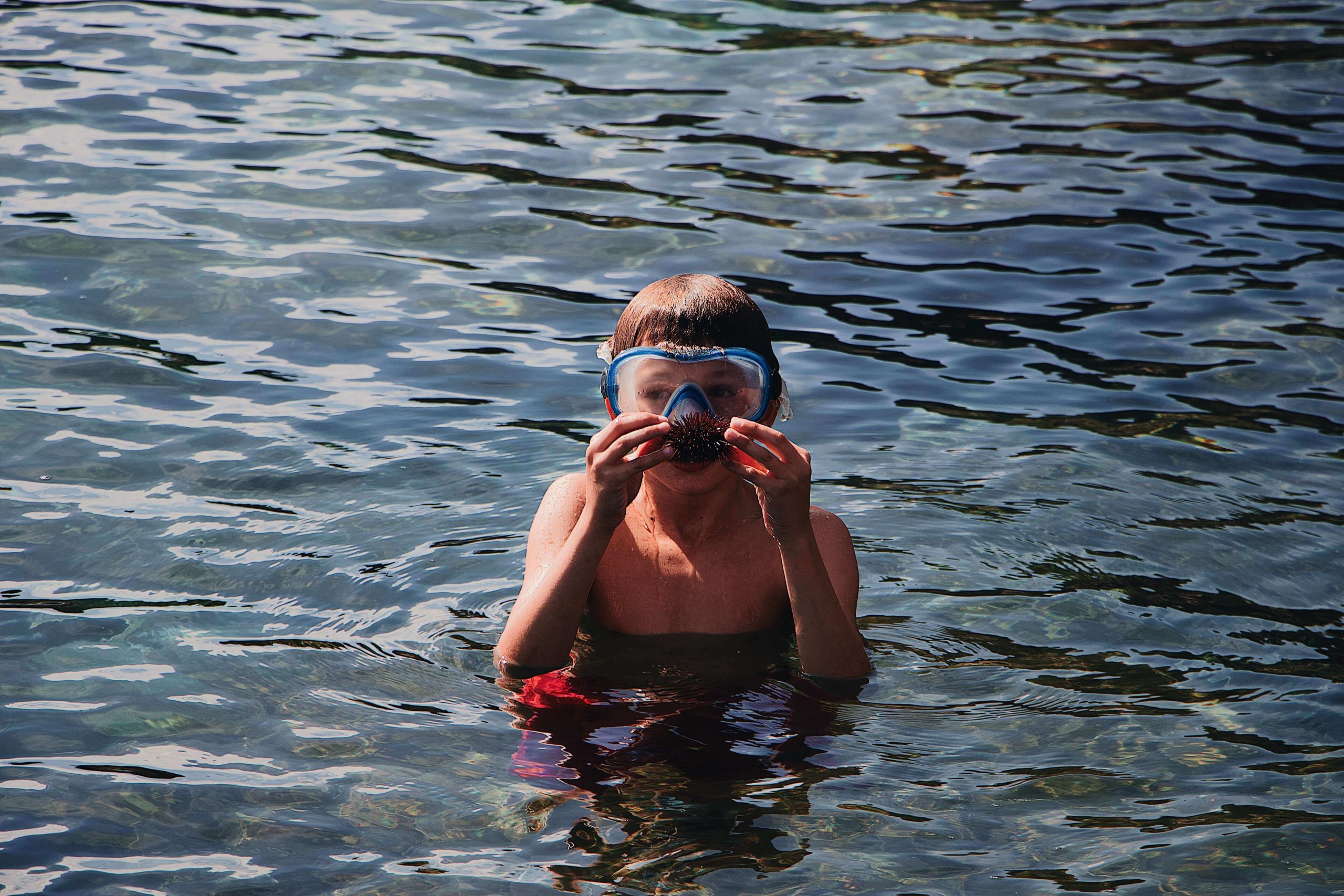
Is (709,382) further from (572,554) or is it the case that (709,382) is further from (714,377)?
(572,554)

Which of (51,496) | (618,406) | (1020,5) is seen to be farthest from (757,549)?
(1020,5)

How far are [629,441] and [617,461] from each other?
0.07m

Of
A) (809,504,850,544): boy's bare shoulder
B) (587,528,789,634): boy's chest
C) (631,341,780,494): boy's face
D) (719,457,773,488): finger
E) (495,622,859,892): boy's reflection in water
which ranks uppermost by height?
(631,341,780,494): boy's face

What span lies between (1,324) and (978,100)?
749cm

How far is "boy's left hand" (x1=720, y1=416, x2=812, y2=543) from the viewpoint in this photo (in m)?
3.78

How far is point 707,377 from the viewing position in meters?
4.04

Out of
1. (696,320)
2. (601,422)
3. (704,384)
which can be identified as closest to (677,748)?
(704,384)

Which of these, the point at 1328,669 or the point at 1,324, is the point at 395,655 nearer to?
the point at 1328,669

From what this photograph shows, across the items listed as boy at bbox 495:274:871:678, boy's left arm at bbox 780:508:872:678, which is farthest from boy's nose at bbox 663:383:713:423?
boy's left arm at bbox 780:508:872:678

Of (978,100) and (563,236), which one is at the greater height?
(978,100)

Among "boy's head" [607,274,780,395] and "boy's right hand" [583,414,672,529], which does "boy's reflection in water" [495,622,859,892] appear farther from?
"boy's head" [607,274,780,395]

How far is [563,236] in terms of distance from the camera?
339 inches

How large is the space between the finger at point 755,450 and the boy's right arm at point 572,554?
0.19 meters

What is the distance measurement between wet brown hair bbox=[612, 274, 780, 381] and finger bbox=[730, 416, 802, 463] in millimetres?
333
